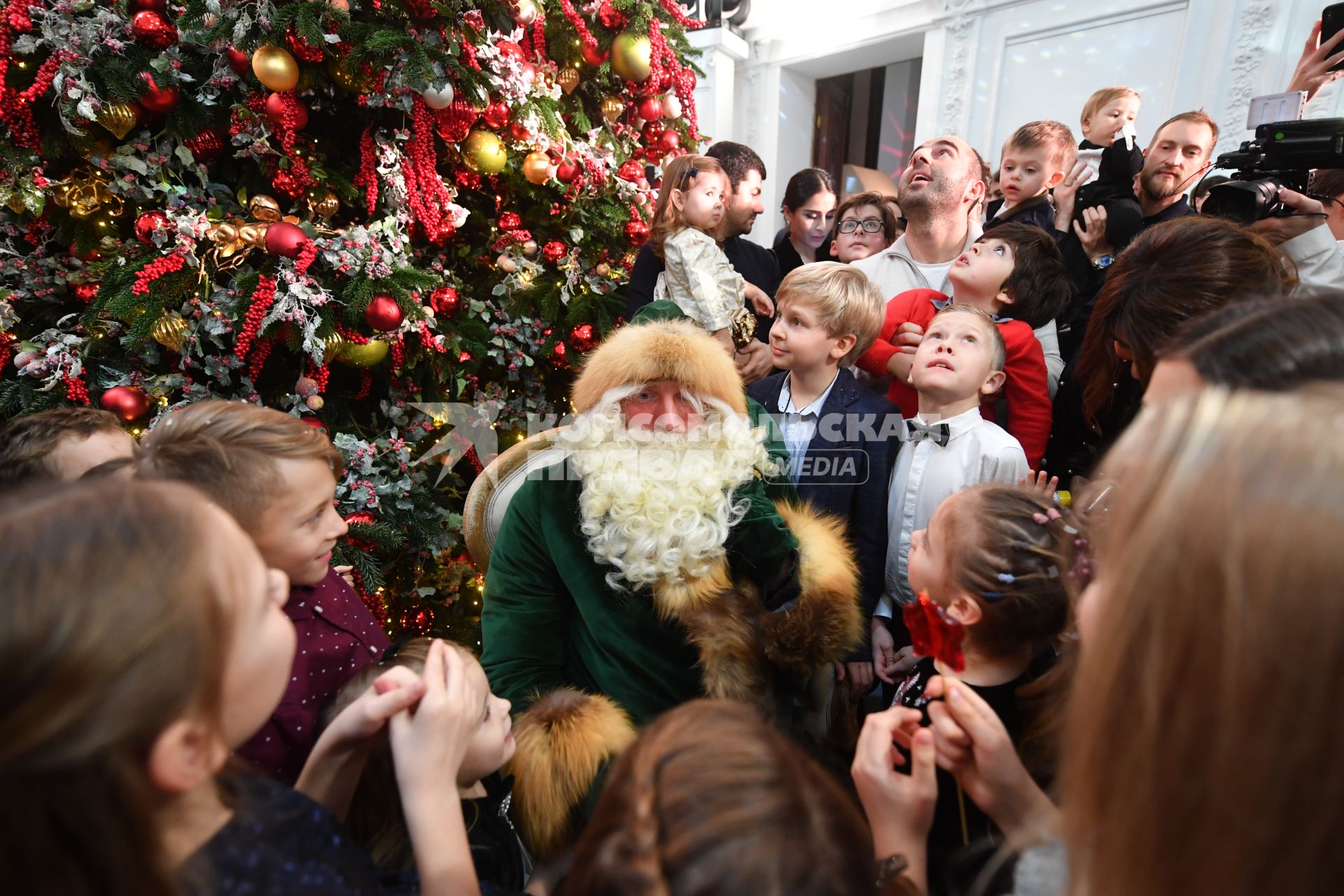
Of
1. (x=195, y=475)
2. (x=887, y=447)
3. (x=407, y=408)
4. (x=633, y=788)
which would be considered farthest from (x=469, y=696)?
(x=407, y=408)

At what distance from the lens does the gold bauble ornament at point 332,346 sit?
6.86 ft

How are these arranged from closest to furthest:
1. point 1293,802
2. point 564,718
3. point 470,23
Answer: point 1293,802 < point 564,718 < point 470,23

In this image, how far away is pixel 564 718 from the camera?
4.29 feet

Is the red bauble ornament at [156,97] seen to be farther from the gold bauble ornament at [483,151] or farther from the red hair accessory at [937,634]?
the red hair accessory at [937,634]

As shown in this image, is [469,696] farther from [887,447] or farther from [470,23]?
Result: [470,23]

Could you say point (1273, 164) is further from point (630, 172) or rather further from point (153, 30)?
point (153, 30)

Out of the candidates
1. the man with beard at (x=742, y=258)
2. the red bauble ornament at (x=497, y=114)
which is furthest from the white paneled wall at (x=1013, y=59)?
the red bauble ornament at (x=497, y=114)

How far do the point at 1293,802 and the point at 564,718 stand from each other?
1.12m

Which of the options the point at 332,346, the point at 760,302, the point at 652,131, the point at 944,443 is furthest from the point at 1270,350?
the point at 652,131

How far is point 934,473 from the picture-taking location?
1.78 metres

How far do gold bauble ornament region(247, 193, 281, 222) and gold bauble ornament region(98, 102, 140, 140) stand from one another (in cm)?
35

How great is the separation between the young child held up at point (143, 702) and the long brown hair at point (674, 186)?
2.19 meters

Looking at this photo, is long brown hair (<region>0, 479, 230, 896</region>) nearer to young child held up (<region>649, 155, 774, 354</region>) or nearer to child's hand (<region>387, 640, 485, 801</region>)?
child's hand (<region>387, 640, 485, 801</region>)

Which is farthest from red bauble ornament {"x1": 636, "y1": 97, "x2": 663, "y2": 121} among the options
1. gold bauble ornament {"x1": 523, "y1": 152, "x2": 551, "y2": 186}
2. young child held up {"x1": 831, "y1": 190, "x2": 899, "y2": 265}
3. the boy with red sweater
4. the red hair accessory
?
the red hair accessory
